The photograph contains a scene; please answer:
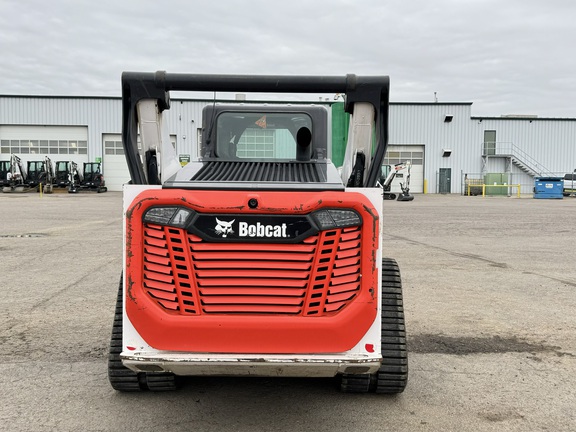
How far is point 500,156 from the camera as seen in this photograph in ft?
139

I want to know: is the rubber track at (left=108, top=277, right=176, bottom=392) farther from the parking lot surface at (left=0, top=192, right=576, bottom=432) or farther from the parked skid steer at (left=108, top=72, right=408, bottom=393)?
the parked skid steer at (left=108, top=72, right=408, bottom=393)

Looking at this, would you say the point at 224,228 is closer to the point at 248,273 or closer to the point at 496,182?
the point at 248,273

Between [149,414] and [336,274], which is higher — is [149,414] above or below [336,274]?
below

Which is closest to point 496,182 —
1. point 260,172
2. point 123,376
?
point 260,172

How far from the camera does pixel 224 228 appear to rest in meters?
2.56

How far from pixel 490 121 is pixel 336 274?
43.8 meters

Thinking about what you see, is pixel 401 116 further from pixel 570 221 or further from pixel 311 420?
pixel 311 420

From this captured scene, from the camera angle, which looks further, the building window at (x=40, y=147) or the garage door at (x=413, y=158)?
the garage door at (x=413, y=158)

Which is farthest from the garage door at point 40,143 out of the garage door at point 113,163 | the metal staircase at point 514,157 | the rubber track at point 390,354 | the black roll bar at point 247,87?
the rubber track at point 390,354

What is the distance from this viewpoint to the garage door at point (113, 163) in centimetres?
4081

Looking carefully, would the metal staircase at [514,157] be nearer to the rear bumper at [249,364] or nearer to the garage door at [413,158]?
the garage door at [413,158]

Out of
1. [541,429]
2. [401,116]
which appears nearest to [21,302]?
[541,429]

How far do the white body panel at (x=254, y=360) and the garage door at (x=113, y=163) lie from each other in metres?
39.7

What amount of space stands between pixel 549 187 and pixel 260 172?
35355mm
